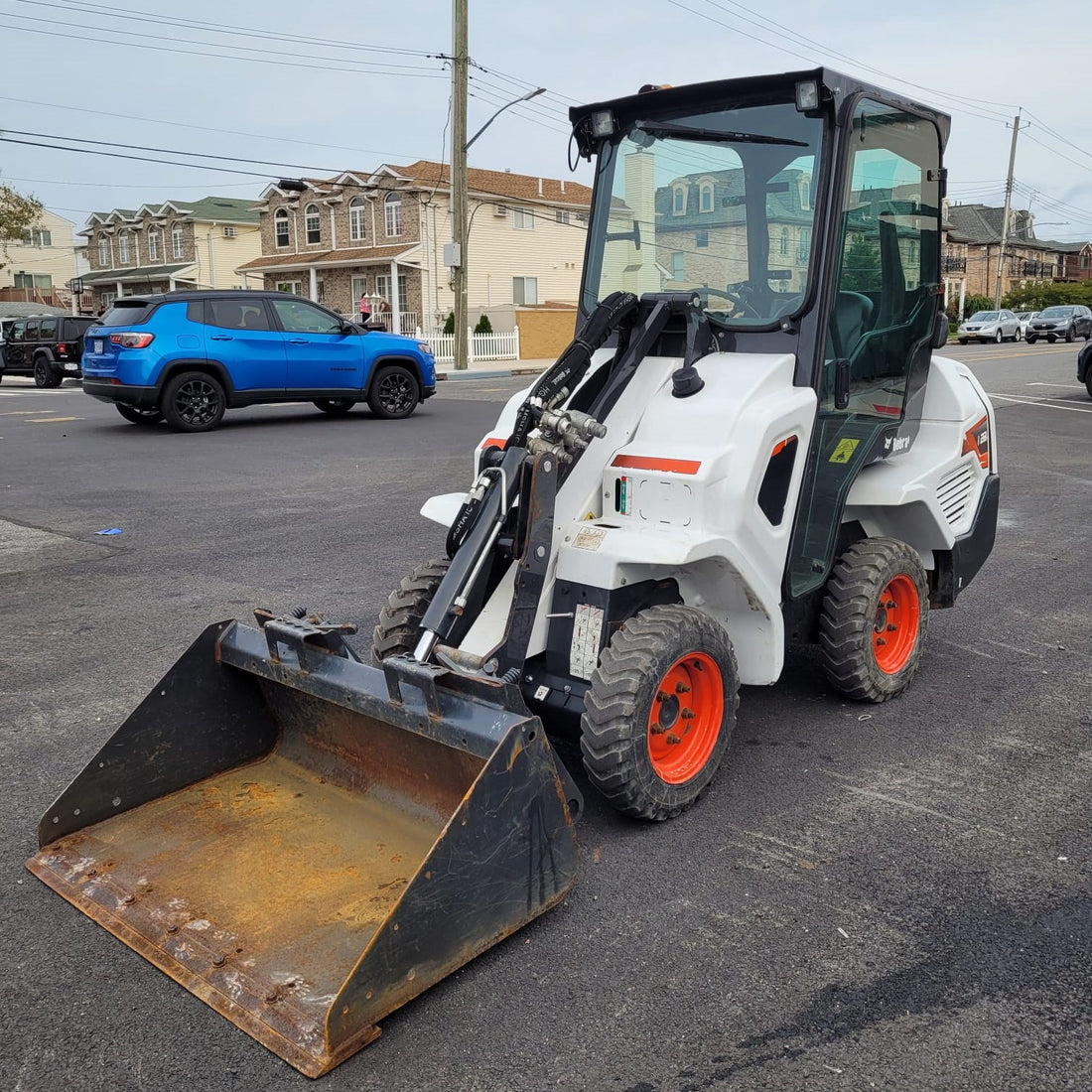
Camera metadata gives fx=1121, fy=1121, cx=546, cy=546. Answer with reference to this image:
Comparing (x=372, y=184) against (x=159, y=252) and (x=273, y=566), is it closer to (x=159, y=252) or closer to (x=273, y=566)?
(x=159, y=252)

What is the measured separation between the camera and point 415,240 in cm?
4169

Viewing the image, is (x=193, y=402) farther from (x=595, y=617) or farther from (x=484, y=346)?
(x=484, y=346)

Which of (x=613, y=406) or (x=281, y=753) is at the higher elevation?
(x=613, y=406)

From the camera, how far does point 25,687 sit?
17.5 feet

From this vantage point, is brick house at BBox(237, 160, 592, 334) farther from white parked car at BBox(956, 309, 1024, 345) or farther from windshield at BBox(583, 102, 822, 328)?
windshield at BBox(583, 102, 822, 328)

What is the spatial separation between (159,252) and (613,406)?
2252 inches

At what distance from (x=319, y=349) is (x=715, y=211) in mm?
12383

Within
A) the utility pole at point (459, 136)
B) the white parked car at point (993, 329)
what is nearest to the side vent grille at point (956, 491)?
the utility pole at point (459, 136)

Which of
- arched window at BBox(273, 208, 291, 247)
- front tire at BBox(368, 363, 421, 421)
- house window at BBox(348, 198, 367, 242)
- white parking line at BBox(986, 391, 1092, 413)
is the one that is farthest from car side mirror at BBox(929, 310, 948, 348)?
arched window at BBox(273, 208, 291, 247)

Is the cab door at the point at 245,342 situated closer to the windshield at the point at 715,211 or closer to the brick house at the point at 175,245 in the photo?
the windshield at the point at 715,211

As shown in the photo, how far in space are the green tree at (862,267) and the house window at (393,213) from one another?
1551 inches

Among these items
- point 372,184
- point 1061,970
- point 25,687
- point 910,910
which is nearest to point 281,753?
point 25,687

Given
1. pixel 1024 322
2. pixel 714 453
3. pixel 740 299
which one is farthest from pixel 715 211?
pixel 1024 322

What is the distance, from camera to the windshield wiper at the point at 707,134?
14.6 ft
